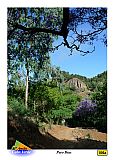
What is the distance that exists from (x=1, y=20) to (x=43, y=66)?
1.14ft

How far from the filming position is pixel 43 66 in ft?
10.4

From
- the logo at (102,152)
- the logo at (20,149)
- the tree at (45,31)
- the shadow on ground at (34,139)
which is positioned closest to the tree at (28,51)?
the tree at (45,31)

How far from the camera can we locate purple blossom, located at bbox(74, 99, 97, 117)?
314cm

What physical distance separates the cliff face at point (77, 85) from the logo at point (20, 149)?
420 millimetres

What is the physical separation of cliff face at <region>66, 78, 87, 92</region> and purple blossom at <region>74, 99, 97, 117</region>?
68 mm

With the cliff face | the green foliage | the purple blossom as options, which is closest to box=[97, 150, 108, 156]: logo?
the purple blossom

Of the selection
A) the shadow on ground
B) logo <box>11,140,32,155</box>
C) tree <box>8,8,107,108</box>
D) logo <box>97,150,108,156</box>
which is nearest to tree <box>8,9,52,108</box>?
tree <box>8,8,107,108</box>

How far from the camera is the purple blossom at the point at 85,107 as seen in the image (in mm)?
3141

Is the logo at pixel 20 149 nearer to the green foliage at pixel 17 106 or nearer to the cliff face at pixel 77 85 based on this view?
the green foliage at pixel 17 106

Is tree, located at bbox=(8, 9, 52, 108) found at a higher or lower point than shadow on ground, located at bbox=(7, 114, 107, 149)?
higher

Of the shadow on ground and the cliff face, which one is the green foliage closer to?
the shadow on ground

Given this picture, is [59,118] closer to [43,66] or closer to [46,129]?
[46,129]

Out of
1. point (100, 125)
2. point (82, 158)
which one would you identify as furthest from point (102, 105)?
point (82, 158)

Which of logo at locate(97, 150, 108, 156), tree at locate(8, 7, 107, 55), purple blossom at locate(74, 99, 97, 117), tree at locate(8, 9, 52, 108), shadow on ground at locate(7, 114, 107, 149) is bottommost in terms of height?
logo at locate(97, 150, 108, 156)
